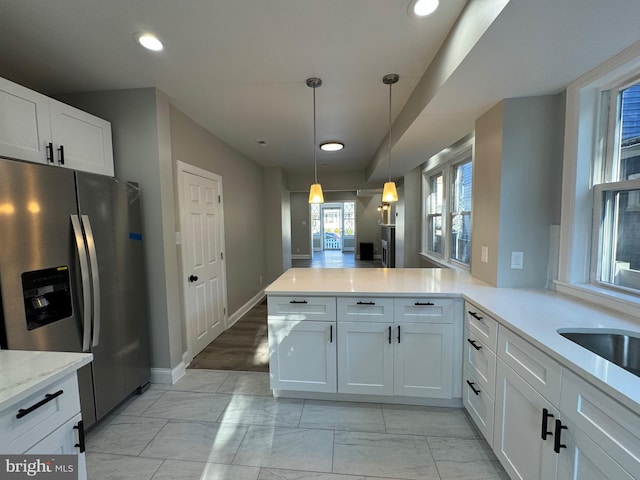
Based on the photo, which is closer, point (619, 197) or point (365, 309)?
point (619, 197)

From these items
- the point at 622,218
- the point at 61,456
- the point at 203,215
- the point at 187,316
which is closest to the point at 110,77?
the point at 203,215

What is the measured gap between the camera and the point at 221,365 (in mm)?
2740

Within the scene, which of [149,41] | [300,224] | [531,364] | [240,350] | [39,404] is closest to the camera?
[39,404]

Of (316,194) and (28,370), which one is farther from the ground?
(316,194)

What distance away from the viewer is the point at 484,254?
2254 mm

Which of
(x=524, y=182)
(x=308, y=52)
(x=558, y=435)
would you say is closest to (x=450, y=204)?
(x=524, y=182)

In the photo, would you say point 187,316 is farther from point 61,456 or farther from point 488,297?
point 488,297

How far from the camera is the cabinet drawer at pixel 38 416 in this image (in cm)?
81

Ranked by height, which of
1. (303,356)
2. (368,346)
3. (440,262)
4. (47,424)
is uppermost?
(440,262)

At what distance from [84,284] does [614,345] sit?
115 inches

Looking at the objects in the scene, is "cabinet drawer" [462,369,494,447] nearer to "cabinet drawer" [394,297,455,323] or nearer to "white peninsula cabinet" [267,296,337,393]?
"cabinet drawer" [394,297,455,323]

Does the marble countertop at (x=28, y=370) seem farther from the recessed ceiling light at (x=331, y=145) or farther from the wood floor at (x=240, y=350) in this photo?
the recessed ceiling light at (x=331, y=145)

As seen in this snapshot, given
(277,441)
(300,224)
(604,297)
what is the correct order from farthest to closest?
1. (300,224)
2. (277,441)
3. (604,297)

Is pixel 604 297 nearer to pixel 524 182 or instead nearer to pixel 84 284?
pixel 524 182
